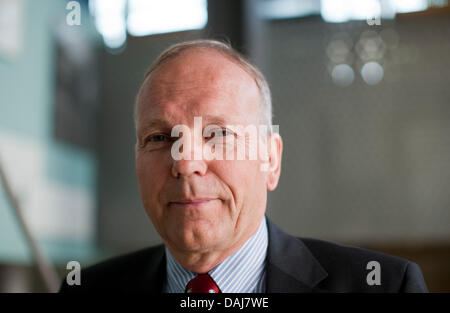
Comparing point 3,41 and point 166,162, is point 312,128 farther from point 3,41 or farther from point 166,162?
point 166,162

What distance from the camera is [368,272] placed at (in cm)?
87

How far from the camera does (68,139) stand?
316cm

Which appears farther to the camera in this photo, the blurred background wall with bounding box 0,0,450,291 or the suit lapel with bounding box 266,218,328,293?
the blurred background wall with bounding box 0,0,450,291

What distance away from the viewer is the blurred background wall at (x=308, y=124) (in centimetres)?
287

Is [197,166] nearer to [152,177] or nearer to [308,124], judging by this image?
[152,177]

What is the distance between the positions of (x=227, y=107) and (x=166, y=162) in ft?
0.46

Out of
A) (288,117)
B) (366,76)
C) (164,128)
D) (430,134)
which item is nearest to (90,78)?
(288,117)

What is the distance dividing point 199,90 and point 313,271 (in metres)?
0.39

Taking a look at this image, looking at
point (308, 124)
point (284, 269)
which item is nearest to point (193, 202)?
point (284, 269)

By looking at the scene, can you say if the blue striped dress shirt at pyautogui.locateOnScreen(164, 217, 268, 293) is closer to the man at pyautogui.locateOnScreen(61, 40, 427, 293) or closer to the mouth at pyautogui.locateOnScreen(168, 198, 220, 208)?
the man at pyautogui.locateOnScreen(61, 40, 427, 293)

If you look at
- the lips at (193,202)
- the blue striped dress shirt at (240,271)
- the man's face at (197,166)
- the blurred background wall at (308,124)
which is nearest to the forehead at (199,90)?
the man's face at (197,166)

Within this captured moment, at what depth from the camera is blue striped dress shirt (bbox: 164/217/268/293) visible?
0.87m

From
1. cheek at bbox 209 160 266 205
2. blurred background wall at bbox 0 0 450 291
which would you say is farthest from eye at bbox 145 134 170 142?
blurred background wall at bbox 0 0 450 291
